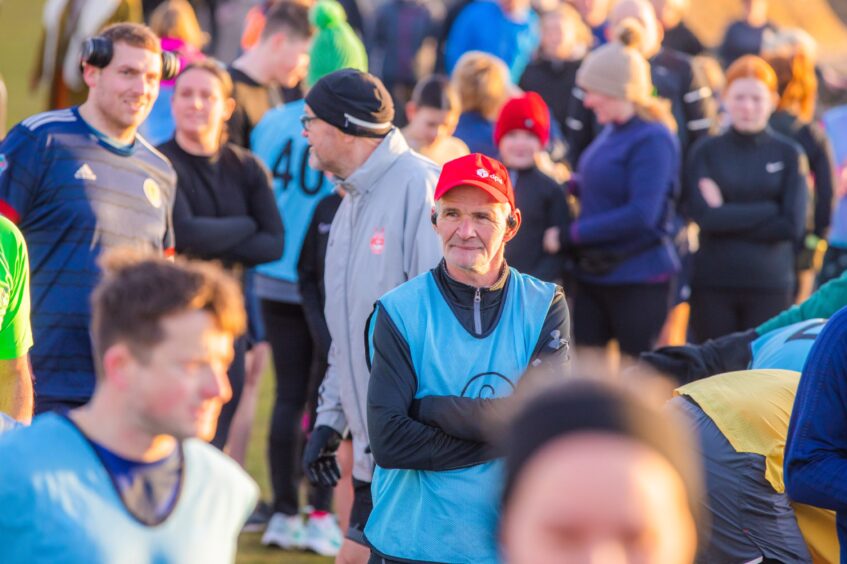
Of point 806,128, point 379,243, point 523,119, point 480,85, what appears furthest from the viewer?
point 806,128

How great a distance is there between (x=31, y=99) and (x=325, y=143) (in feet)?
50.5

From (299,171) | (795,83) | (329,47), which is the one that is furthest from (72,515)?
(795,83)

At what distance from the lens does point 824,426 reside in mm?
3803

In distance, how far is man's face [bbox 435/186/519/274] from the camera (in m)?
4.13

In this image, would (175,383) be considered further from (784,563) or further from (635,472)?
(784,563)

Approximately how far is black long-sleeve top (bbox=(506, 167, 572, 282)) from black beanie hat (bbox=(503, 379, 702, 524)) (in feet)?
17.6

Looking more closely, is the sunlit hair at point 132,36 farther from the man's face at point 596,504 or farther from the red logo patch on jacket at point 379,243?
Result: the man's face at point 596,504

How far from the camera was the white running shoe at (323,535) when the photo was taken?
6.77 metres

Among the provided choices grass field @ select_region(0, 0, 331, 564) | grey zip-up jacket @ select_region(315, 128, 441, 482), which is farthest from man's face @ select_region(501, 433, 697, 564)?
grey zip-up jacket @ select_region(315, 128, 441, 482)

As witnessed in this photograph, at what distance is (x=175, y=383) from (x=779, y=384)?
98.5 inches

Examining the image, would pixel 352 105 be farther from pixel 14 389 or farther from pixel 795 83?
pixel 795 83

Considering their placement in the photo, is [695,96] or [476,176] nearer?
[476,176]

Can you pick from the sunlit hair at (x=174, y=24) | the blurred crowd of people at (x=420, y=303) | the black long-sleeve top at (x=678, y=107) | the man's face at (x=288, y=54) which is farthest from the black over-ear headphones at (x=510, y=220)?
the sunlit hair at (x=174, y=24)

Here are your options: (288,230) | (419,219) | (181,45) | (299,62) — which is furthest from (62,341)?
(181,45)
